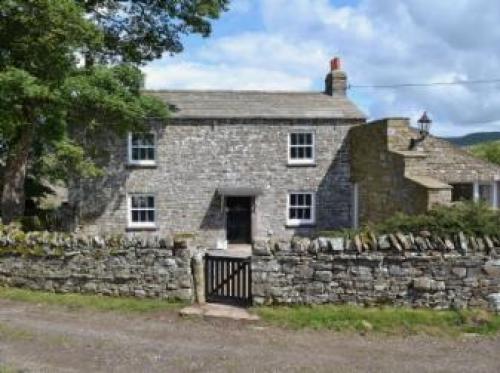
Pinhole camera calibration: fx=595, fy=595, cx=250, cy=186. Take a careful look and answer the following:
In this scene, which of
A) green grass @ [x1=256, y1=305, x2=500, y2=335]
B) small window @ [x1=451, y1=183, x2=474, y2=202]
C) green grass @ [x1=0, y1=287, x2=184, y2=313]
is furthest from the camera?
small window @ [x1=451, y1=183, x2=474, y2=202]

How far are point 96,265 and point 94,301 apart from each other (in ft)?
2.82

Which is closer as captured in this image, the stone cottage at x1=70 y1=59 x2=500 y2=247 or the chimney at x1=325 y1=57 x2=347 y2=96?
the stone cottage at x1=70 y1=59 x2=500 y2=247

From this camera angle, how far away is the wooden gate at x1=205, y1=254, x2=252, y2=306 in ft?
40.2

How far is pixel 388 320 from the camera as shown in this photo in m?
11.0

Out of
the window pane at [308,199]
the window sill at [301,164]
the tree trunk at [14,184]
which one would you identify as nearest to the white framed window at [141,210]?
the window sill at [301,164]

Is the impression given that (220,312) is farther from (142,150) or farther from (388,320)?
(142,150)

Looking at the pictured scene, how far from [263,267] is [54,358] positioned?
446 centimetres

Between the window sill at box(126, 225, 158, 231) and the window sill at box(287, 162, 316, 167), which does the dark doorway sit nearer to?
the window sill at box(287, 162, 316, 167)

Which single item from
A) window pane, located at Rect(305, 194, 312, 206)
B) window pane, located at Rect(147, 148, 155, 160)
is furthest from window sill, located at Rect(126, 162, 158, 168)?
window pane, located at Rect(305, 194, 312, 206)

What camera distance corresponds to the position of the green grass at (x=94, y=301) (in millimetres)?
→ 12002

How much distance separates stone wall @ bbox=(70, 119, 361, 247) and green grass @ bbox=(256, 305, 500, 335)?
13994 millimetres

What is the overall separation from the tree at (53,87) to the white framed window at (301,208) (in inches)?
316

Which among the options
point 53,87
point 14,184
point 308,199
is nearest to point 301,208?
point 308,199

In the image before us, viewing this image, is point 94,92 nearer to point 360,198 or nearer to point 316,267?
point 316,267
